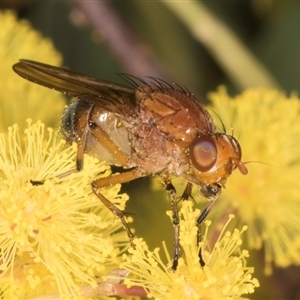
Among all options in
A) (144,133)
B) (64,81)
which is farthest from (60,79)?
(144,133)

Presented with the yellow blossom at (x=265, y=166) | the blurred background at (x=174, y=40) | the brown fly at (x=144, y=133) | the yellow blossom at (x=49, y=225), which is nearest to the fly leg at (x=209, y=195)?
the brown fly at (x=144, y=133)

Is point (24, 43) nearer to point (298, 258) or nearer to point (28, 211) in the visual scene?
point (28, 211)

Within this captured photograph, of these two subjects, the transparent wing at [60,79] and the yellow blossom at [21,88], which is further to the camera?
the yellow blossom at [21,88]

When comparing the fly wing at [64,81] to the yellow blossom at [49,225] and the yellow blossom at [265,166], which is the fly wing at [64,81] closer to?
the yellow blossom at [49,225]

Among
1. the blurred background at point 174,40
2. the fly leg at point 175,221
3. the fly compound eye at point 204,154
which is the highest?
the blurred background at point 174,40

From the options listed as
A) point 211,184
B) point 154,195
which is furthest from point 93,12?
point 211,184

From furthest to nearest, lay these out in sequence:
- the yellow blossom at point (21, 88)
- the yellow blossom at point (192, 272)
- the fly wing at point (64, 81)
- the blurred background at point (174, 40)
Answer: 1. the blurred background at point (174, 40)
2. the yellow blossom at point (21, 88)
3. the fly wing at point (64, 81)
4. the yellow blossom at point (192, 272)

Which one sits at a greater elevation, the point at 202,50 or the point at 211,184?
the point at 202,50
